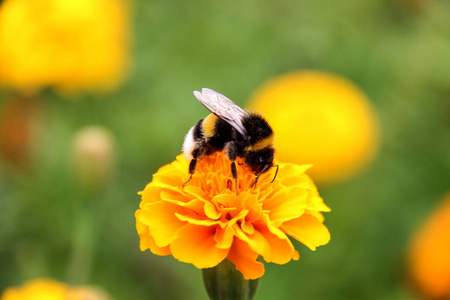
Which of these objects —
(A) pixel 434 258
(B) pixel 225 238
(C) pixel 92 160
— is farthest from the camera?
(A) pixel 434 258

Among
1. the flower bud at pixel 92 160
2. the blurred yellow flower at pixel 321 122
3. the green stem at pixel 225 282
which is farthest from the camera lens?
the blurred yellow flower at pixel 321 122

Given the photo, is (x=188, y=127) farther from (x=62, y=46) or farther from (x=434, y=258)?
(x=434, y=258)

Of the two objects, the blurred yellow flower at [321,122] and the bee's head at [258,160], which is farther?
the blurred yellow flower at [321,122]

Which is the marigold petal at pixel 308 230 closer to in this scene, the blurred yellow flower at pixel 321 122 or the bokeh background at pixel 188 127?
the bokeh background at pixel 188 127

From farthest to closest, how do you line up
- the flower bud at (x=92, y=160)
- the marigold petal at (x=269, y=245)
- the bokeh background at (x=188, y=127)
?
the bokeh background at (x=188, y=127)
the flower bud at (x=92, y=160)
the marigold petal at (x=269, y=245)

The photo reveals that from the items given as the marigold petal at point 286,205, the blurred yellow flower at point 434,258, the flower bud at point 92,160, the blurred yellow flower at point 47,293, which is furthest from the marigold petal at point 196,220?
the blurred yellow flower at point 434,258

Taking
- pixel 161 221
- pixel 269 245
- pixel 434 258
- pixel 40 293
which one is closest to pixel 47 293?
pixel 40 293

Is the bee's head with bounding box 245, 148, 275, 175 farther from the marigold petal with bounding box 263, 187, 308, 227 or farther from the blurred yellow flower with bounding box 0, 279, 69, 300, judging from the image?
the blurred yellow flower with bounding box 0, 279, 69, 300
